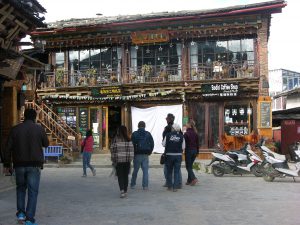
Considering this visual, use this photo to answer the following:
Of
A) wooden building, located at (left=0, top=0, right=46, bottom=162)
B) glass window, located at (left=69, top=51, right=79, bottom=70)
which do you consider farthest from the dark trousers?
glass window, located at (left=69, top=51, right=79, bottom=70)

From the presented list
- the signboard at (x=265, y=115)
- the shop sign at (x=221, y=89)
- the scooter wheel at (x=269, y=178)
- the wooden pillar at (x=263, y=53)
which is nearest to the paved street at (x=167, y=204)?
the scooter wheel at (x=269, y=178)

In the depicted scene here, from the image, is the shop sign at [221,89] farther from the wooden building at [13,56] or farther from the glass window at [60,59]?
the wooden building at [13,56]

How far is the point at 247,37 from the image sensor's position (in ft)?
76.4

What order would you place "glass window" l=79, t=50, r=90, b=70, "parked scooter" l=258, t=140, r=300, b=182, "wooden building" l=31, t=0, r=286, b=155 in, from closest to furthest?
"parked scooter" l=258, t=140, r=300, b=182
"wooden building" l=31, t=0, r=286, b=155
"glass window" l=79, t=50, r=90, b=70

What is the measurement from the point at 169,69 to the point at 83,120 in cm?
549

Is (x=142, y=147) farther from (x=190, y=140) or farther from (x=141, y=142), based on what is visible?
(x=190, y=140)

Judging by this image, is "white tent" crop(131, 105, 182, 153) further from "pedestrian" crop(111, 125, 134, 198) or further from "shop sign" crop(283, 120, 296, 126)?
"pedestrian" crop(111, 125, 134, 198)

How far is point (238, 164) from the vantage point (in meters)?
15.2

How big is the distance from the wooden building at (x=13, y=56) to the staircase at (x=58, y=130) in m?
6.94

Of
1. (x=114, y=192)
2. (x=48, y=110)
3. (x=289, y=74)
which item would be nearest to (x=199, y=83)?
(x=48, y=110)

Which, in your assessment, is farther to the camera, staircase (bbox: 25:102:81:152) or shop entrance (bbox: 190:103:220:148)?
shop entrance (bbox: 190:103:220:148)

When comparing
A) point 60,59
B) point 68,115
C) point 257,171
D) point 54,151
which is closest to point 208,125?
point 54,151

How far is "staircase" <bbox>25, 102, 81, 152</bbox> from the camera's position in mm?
21944

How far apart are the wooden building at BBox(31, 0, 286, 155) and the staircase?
1.12 metres
